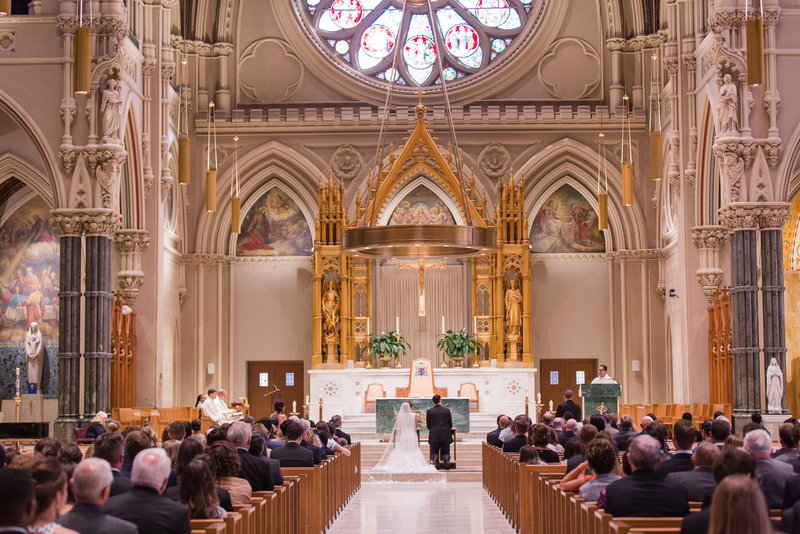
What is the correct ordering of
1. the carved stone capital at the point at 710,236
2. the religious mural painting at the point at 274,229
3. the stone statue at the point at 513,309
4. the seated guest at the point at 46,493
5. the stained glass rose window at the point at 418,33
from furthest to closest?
the stained glass rose window at the point at 418,33
the religious mural painting at the point at 274,229
the stone statue at the point at 513,309
the carved stone capital at the point at 710,236
the seated guest at the point at 46,493

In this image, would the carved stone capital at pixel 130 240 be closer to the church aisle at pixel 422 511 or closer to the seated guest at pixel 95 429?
the seated guest at pixel 95 429

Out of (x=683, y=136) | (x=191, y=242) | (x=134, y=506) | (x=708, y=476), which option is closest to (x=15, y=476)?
(x=134, y=506)

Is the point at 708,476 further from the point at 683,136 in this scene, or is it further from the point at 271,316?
the point at 271,316

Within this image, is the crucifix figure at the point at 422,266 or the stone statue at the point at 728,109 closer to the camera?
the stone statue at the point at 728,109

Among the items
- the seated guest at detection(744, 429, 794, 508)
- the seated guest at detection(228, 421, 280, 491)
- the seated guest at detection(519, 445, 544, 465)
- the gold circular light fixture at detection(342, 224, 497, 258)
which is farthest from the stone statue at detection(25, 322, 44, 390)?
the seated guest at detection(744, 429, 794, 508)

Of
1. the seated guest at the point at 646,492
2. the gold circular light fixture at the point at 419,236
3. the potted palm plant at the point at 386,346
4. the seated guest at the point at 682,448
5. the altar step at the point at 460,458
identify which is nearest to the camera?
the seated guest at the point at 646,492

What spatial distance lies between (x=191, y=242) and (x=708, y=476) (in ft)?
74.5

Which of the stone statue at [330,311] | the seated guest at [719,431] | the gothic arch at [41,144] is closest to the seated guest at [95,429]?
the gothic arch at [41,144]

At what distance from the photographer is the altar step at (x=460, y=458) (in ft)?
60.5

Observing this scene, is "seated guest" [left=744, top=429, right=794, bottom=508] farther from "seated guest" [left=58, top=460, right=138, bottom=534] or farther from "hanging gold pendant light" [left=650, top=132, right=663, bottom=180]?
"hanging gold pendant light" [left=650, top=132, right=663, bottom=180]

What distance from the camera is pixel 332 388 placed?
2650 cm

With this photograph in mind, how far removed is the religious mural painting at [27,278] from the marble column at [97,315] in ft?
22.2

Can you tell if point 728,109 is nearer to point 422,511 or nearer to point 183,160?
point 422,511

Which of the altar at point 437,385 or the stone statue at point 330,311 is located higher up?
the stone statue at point 330,311
